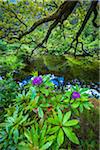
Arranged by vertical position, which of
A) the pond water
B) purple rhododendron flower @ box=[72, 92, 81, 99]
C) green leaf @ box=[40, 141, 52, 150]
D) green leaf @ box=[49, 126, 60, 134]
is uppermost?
the pond water

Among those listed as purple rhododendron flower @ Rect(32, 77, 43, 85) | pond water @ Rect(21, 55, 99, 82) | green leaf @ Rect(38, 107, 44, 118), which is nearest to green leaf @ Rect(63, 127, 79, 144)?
green leaf @ Rect(38, 107, 44, 118)

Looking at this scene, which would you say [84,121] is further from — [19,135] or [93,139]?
[19,135]

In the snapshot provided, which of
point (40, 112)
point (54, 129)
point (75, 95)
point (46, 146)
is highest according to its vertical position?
point (75, 95)

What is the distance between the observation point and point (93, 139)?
2.87 m

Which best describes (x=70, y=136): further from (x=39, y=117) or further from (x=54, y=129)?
(x=39, y=117)

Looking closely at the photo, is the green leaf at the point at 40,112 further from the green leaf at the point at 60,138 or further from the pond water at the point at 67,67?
the pond water at the point at 67,67

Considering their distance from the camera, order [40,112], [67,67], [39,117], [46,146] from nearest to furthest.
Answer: [46,146] < [40,112] < [39,117] < [67,67]

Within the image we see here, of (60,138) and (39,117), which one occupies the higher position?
(39,117)

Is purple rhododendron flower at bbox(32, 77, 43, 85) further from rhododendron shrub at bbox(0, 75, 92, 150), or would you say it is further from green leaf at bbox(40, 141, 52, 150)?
green leaf at bbox(40, 141, 52, 150)

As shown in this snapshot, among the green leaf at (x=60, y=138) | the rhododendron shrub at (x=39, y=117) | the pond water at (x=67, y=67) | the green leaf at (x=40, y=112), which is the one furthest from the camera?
Answer: the pond water at (x=67, y=67)

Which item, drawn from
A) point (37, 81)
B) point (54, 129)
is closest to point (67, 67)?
point (37, 81)

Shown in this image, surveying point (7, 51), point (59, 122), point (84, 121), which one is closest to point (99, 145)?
point (84, 121)

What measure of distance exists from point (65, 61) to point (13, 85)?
210 inches

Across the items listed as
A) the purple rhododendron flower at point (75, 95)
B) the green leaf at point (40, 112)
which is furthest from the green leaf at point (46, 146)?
the purple rhododendron flower at point (75, 95)
